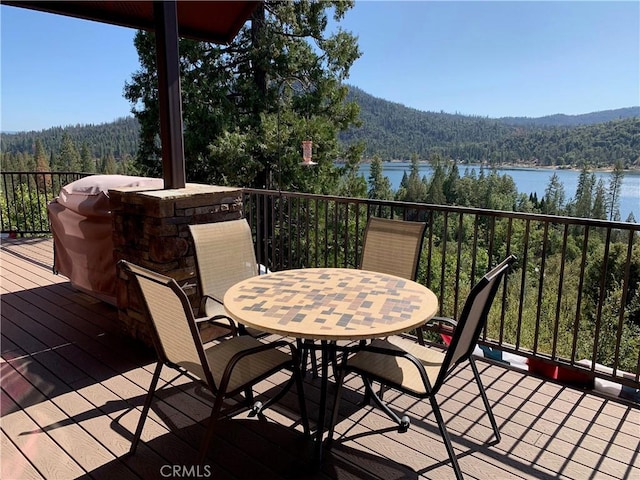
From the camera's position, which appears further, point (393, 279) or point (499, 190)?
point (499, 190)

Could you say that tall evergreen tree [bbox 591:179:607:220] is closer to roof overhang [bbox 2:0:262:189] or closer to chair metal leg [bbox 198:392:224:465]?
roof overhang [bbox 2:0:262:189]

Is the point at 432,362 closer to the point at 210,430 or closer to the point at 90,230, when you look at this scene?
the point at 210,430

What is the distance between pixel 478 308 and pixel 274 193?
2.68 m

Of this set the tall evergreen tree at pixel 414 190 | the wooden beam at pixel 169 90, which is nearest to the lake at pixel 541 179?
the tall evergreen tree at pixel 414 190

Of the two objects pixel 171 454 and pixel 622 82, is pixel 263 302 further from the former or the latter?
pixel 622 82

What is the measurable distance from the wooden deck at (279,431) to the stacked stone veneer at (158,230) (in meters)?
0.43

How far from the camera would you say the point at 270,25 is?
488 inches

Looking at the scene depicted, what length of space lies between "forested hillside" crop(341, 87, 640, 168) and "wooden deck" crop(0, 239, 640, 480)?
39.3 feet

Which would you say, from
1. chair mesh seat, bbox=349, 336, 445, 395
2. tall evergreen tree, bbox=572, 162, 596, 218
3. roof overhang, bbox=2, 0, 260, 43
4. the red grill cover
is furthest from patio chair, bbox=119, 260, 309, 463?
tall evergreen tree, bbox=572, 162, 596, 218

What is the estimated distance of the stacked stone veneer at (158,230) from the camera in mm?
3154

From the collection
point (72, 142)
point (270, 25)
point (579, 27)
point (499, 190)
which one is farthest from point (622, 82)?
point (72, 142)

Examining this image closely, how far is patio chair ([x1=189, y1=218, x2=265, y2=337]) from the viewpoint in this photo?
277cm

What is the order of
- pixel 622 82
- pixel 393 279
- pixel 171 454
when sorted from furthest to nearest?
pixel 622 82, pixel 393 279, pixel 171 454

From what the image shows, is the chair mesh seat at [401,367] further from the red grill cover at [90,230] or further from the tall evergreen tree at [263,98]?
the tall evergreen tree at [263,98]
